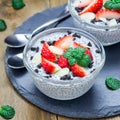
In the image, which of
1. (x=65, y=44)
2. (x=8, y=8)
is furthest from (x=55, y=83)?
(x=8, y=8)

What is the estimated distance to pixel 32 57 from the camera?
3.96 ft

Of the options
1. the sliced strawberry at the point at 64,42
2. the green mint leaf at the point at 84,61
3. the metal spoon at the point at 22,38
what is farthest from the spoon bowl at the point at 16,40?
the green mint leaf at the point at 84,61

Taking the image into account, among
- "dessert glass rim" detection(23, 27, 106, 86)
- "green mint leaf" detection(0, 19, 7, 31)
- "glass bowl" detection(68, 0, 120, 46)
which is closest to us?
"dessert glass rim" detection(23, 27, 106, 86)

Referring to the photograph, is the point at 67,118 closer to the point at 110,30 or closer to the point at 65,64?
the point at 65,64

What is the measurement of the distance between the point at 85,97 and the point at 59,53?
0.48ft

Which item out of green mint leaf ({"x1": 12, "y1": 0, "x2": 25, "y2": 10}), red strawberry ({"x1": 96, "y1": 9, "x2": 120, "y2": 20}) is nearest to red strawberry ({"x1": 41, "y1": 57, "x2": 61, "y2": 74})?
red strawberry ({"x1": 96, "y1": 9, "x2": 120, "y2": 20})

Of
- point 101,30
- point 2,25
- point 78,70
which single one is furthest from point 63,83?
point 2,25

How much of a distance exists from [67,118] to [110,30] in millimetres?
323

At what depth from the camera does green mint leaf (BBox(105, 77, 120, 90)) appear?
1.21m

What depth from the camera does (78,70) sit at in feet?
3.74

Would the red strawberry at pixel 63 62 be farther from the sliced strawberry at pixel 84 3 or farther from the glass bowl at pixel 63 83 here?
the sliced strawberry at pixel 84 3

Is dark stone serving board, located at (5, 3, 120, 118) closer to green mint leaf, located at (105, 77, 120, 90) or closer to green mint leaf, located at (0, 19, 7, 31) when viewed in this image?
green mint leaf, located at (105, 77, 120, 90)

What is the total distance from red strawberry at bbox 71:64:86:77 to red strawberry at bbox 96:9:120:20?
24 centimetres

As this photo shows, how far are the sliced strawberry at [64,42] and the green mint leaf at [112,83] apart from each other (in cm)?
15
